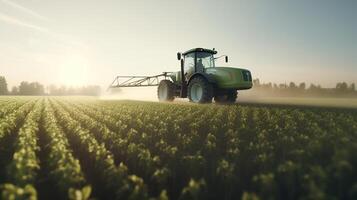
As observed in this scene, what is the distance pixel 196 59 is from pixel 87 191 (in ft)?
50.4

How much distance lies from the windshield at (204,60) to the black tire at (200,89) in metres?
1.31

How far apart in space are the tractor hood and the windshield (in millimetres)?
1569

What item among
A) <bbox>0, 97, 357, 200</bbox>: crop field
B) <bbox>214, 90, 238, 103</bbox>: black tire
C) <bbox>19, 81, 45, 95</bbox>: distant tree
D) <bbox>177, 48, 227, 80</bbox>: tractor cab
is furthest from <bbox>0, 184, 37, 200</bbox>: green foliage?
<bbox>19, 81, 45, 95</bbox>: distant tree

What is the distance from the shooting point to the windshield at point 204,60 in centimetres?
1941

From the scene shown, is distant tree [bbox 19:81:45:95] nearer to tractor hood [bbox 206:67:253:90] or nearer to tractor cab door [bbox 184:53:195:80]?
tractor cab door [bbox 184:53:195:80]

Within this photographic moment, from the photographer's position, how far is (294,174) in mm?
5918

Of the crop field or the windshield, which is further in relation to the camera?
the windshield

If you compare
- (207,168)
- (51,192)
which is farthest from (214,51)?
(51,192)

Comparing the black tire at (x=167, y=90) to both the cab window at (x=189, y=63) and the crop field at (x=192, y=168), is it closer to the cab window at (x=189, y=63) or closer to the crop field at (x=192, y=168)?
the cab window at (x=189, y=63)

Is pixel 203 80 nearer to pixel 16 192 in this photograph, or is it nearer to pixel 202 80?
pixel 202 80

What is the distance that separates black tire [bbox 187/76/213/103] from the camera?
57.2 ft

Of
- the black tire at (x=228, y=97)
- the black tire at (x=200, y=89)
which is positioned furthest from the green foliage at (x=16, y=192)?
the black tire at (x=228, y=97)

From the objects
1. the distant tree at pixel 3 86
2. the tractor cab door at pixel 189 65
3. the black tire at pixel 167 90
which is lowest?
the black tire at pixel 167 90

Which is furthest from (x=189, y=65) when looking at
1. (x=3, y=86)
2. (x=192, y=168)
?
(x=3, y=86)
